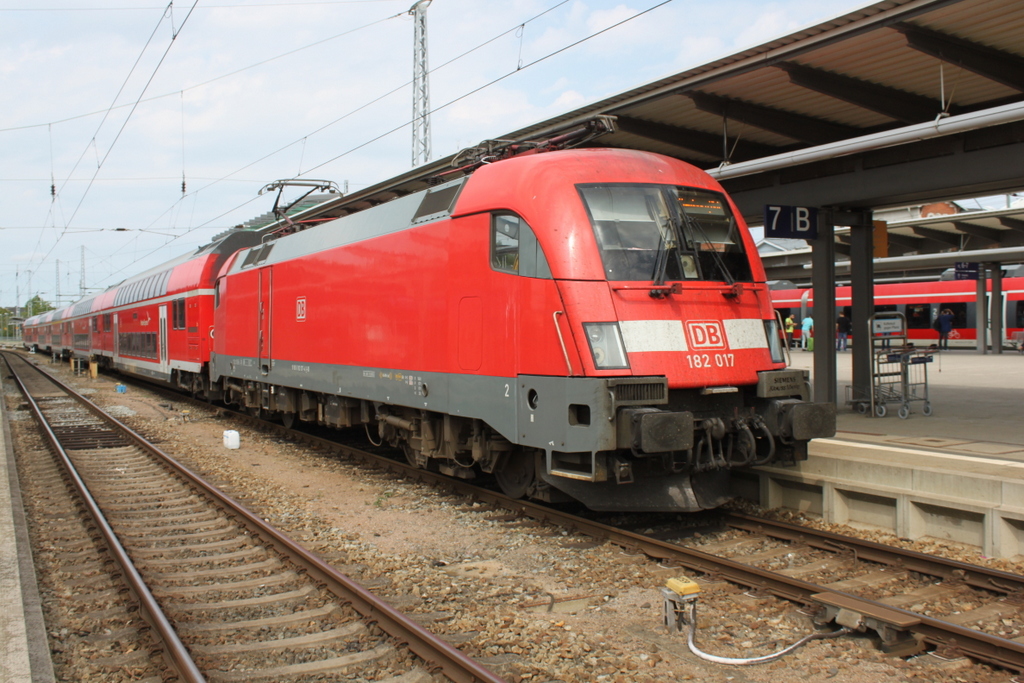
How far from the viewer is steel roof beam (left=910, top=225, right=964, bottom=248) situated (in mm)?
20578

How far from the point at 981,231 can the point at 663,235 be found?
55.5 feet

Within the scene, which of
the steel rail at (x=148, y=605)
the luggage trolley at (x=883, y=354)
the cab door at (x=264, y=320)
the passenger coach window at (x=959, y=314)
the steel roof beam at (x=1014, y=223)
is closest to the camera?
the steel rail at (x=148, y=605)

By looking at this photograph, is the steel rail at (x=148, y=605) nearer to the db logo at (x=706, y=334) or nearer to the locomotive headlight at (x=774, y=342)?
the db logo at (x=706, y=334)

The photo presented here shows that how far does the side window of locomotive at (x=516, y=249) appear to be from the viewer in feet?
21.8

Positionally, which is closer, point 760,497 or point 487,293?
point 487,293

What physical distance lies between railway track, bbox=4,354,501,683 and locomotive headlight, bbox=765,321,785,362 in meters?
4.16

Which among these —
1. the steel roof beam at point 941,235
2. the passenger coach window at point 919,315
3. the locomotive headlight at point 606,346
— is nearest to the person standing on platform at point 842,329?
the passenger coach window at point 919,315

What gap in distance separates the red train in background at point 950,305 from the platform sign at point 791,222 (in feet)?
70.8

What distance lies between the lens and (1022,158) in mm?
8594

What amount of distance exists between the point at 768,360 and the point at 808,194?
5.05 metres

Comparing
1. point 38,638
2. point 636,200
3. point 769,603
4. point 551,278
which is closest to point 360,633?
point 38,638

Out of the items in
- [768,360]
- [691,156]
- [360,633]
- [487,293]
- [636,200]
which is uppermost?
[691,156]

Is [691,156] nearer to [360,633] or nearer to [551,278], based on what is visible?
[551,278]

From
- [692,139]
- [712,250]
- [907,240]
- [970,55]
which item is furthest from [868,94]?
[907,240]
